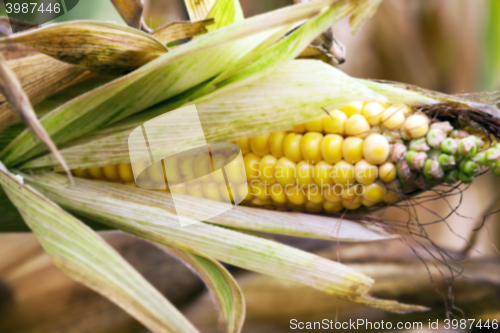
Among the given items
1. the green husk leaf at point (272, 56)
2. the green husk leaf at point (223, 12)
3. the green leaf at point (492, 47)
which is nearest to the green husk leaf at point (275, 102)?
the green husk leaf at point (272, 56)

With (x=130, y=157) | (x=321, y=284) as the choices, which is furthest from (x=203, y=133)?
(x=321, y=284)

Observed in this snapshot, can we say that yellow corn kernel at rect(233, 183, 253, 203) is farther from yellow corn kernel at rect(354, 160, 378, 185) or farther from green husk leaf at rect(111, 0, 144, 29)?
green husk leaf at rect(111, 0, 144, 29)

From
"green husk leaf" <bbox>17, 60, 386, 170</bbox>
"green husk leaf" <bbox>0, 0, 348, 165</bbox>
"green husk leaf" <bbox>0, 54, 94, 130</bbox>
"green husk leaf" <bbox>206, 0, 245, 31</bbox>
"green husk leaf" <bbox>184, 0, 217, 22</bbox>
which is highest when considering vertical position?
"green husk leaf" <bbox>184, 0, 217, 22</bbox>

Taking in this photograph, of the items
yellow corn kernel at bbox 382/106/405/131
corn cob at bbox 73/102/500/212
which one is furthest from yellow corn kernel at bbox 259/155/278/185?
yellow corn kernel at bbox 382/106/405/131

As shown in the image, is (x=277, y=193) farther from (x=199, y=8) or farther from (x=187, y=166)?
(x=199, y=8)

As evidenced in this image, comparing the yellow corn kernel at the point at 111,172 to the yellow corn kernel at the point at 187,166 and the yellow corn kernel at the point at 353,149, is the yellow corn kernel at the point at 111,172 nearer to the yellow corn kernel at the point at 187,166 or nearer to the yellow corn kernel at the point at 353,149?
the yellow corn kernel at the point at 187,166

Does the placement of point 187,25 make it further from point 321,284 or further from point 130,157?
point 321,284
